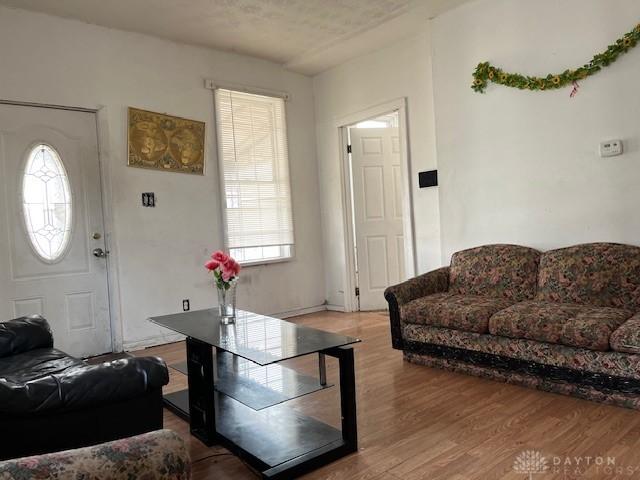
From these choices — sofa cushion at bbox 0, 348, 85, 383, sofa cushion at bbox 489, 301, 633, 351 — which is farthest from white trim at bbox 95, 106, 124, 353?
sofa cushion at bbox 489, 301, 633, 351

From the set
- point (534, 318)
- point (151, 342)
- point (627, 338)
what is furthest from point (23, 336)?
point (627, 338)

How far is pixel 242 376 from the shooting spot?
2.60 meters

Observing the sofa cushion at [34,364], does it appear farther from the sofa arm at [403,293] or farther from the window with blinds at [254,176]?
the window with blinds at [254,176]

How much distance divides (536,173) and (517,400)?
1.81 metres

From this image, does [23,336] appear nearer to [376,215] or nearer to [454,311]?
[454,311]

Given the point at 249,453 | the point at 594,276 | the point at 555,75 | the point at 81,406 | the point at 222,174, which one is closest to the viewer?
the point at 81,406

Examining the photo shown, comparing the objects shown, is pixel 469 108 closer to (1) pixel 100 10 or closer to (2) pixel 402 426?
(2) pixel 402 426

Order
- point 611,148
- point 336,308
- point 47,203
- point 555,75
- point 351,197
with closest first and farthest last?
point 611,148, point 555,75, point 47,203, point 351,197, point 336,308

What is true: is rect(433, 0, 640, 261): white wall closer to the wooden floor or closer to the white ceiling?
the white ceiling

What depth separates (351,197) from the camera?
5.50 metres

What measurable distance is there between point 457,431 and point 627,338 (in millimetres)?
962

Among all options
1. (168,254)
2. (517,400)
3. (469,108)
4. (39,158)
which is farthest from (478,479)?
(39,158)

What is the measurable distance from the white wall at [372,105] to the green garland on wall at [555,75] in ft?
2.24

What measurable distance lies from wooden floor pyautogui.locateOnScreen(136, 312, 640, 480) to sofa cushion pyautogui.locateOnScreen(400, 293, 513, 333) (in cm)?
34
